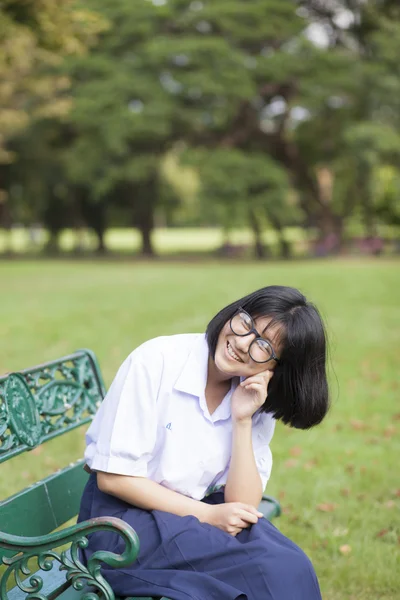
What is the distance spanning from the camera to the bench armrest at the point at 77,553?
7.51 feet

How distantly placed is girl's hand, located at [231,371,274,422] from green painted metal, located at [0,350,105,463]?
922mm

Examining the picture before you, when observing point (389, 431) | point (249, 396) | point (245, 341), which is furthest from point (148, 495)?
point (389, 431)

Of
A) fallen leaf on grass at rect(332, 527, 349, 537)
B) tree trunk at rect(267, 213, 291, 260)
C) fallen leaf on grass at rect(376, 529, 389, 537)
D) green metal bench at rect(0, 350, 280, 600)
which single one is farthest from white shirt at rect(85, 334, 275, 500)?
tree trunk at rect(267, 213, 291, 260)

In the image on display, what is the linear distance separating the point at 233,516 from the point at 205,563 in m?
0.20

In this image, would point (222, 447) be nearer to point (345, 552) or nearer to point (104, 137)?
point (345, 552)

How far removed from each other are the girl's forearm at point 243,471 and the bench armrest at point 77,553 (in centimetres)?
55

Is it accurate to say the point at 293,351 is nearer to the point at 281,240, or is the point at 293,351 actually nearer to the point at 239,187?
the point at 239,187

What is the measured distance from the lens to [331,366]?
8031 millimetres

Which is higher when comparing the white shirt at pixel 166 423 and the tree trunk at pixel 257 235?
the white shirt at pixel 166 423

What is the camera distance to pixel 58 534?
7.80 ft

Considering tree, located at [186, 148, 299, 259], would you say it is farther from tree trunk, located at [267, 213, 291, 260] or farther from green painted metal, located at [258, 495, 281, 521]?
green painted metal, located at [258, 495, 281, 521]

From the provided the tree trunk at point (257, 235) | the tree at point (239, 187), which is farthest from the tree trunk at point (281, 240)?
the tree at point (239, 187)

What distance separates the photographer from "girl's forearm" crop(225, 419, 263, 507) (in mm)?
2715

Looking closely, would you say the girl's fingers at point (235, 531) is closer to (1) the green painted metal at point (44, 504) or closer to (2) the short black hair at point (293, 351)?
(2) the short black hair at point (293, 351)
